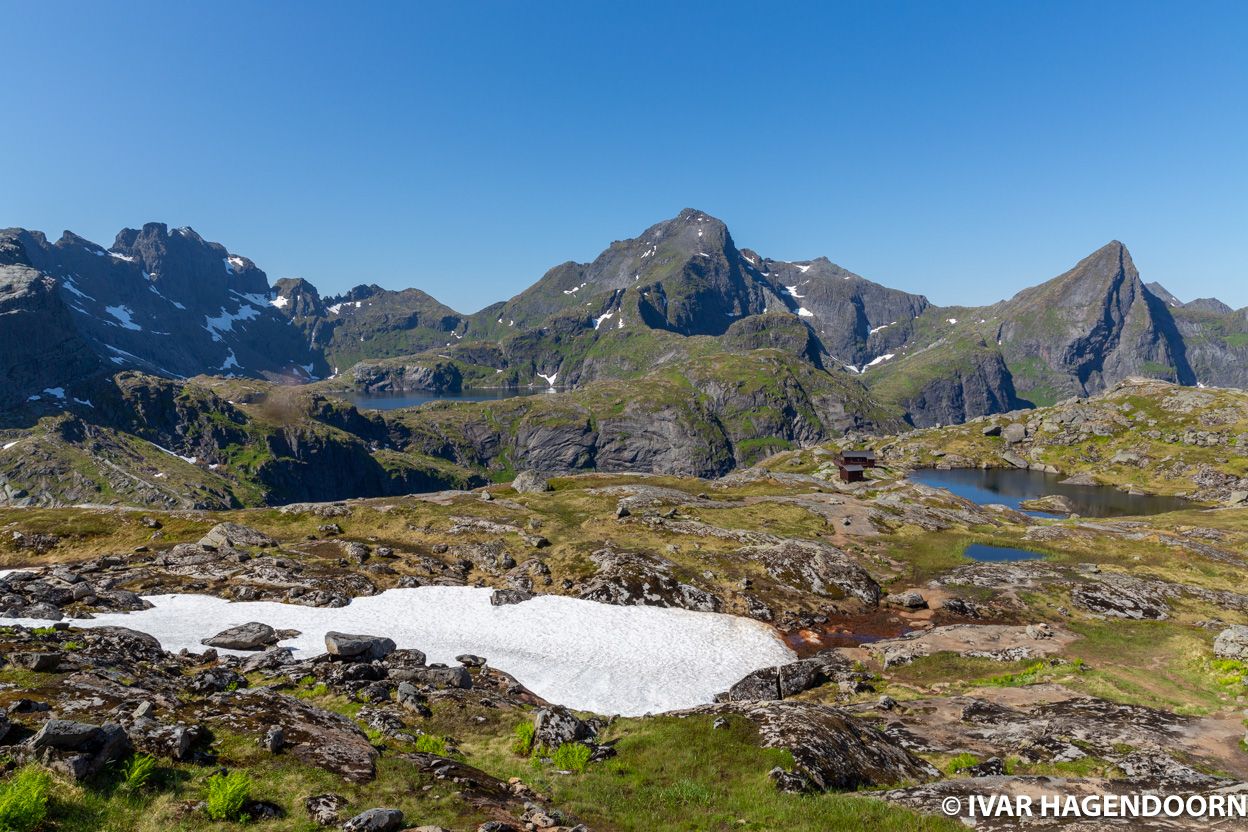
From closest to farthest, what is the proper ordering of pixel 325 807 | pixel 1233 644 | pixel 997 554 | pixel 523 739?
pixel 325 807 < pixel 523 739 < pixel 1233 644 < pixel 997 554

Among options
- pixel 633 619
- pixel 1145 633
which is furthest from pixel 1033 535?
pixel 633 619

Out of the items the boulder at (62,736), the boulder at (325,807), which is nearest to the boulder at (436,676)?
the boulder at (325,807)

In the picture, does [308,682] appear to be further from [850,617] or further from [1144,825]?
[850,617]

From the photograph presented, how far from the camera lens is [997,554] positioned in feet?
229

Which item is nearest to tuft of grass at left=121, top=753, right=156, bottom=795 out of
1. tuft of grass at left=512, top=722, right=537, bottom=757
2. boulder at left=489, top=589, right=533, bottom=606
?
tuft of grass at left=512, top=722, right=537, bottom=757

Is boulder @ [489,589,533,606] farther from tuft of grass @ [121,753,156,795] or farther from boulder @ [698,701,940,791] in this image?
tuft of grass @ [121,753,156,795]

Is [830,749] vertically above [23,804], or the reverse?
[23,804]

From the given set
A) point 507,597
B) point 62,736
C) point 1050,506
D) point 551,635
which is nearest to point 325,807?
point 62,736

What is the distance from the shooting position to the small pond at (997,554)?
2665 inches

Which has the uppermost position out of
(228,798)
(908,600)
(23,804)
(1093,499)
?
(23,804)

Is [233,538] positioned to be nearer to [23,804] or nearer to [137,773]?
[137,773]

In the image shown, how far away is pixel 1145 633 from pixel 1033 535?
3712 centimetres

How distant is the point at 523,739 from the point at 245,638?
21.9 m

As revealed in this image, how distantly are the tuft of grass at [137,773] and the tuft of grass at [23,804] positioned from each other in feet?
6.28
